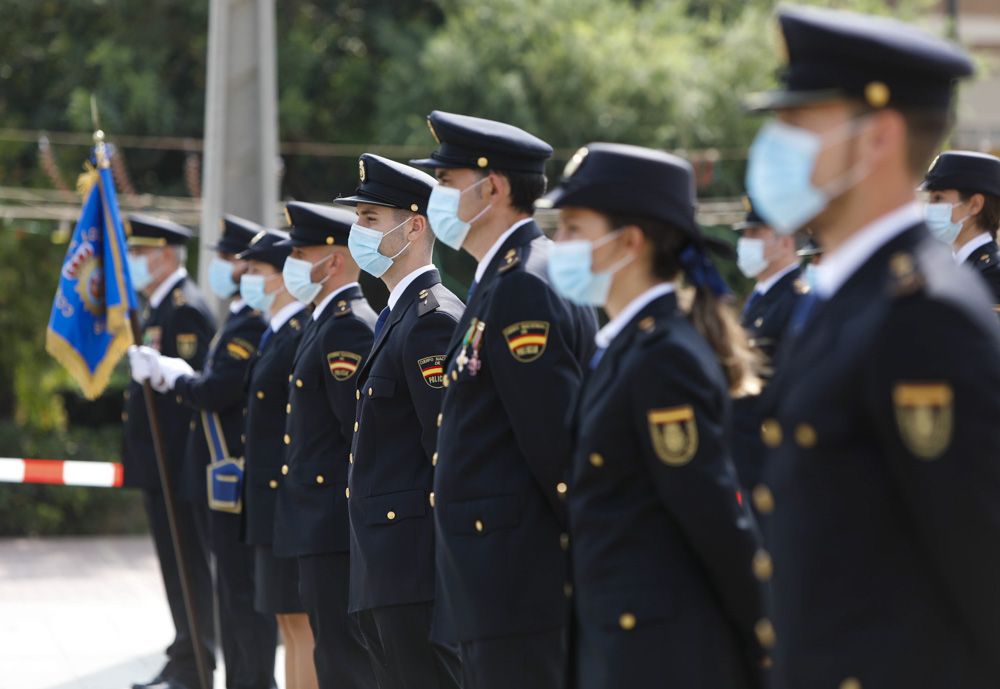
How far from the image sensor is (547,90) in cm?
1411

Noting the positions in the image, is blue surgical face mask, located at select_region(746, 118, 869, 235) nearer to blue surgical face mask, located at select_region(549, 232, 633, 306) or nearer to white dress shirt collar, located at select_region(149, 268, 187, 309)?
blue surgical face mask, located at select_region(549, 232, 633, 306)

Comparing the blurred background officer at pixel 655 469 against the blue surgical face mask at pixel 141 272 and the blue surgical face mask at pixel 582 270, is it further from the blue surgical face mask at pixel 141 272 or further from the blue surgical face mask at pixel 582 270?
the blue surgical face mask at pixel 141 272

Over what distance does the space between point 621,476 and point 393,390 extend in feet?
6.27

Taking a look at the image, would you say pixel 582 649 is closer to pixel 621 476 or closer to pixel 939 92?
pixel 621 476

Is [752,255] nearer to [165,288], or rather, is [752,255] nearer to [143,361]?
[143,361]

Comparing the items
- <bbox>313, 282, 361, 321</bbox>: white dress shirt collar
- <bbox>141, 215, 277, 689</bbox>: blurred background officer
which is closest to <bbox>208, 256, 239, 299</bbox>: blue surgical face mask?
<bbox>141, 215, 277, 689</bbox>: blurred background officer

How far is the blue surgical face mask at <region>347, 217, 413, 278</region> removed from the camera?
5637 millimetres

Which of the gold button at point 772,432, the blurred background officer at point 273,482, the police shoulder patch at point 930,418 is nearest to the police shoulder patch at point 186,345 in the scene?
the blurred background officer at point 273,482

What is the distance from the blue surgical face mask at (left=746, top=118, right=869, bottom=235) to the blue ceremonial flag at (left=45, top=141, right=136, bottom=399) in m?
4.98

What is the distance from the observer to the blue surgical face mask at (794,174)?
2.64 meters

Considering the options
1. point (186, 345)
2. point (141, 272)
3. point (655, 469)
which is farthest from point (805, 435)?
point (141, 272)

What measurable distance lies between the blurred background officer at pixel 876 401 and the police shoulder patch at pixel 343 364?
3344mm

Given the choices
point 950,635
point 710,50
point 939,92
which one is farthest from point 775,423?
point 710,50

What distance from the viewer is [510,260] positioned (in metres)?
4.44
